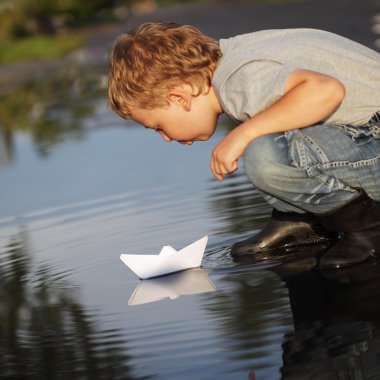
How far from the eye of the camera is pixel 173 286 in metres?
4.18

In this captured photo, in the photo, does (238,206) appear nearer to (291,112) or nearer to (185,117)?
(185,117)

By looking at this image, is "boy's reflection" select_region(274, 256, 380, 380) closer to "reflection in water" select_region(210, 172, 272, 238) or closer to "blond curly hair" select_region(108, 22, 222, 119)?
"blond curly hair" select_region(108, 22, 222, 119)

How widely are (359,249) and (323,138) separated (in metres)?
0.41

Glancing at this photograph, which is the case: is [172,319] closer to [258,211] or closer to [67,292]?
[67,292]

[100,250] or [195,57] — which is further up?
[195,57]

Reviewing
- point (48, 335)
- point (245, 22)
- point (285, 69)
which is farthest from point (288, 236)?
point (245, 22)

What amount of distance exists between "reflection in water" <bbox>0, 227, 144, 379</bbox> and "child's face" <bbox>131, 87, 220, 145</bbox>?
0.68 meters

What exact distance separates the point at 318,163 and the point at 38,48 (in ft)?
68.9

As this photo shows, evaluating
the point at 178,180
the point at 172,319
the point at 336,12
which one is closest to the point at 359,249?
the point at 172,319

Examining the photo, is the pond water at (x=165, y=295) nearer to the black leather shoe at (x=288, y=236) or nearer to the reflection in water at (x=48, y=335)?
the reflection in water at (x=48, y=335)

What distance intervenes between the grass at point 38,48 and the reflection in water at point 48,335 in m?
18.6

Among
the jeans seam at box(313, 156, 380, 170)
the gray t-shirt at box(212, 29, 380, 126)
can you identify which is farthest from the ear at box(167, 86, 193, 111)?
the jeans seam at box(313, 156, 380, 170)

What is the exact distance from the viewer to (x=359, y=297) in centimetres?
355

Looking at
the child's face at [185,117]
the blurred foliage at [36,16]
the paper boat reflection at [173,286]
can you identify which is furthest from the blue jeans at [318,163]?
the blurred foliage at [36,16]
